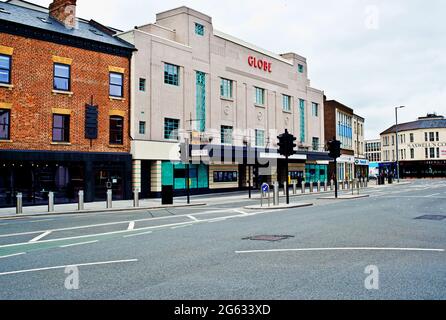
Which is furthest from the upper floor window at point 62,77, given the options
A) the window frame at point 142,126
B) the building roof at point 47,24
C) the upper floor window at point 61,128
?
the window frame at point 142,126

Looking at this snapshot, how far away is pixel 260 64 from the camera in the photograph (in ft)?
140

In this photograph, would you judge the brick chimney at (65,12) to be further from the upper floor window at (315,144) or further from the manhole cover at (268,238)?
the upper floor window at (315,144)

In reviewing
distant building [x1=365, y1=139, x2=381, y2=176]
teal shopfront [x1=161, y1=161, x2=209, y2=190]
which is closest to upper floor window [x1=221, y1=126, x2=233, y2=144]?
teal shopfront [x1=161, y1=161, x2=209, y2=190]

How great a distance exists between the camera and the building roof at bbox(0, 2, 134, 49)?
80.8 feet

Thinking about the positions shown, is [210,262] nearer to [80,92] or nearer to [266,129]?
[80,92]

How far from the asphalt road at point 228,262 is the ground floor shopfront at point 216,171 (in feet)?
44.7

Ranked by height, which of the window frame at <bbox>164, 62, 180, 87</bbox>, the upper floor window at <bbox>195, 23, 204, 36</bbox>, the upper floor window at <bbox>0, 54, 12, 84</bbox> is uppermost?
the upper floor window at <bbox>195, 23, 204, 36</bbox>

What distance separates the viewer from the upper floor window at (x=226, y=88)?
38119 millimetres

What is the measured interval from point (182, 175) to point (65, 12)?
14212 millimetres

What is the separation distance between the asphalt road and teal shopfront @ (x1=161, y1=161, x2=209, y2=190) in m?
18.1

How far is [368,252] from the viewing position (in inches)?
334

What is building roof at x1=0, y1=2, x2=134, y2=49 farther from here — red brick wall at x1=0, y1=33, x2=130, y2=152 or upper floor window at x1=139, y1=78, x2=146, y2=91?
upper floor window at x1=139, y1=78, x2=146, y2=91

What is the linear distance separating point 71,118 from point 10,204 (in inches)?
248

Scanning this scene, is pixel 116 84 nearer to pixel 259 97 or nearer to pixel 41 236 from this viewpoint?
pixel 259 97
